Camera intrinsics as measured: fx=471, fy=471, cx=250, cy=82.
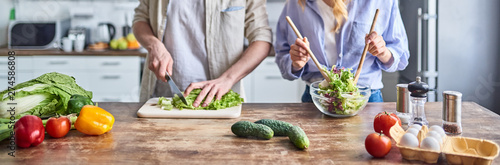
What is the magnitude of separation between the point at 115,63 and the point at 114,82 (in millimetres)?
179

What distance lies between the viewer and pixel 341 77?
5.64 ft

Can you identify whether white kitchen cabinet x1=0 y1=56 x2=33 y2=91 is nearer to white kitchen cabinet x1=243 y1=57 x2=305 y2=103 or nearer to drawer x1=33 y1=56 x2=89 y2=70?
drawer x1=33 y1=56 x2=89 y2=70

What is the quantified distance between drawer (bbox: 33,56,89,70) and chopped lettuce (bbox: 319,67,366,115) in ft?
9.85

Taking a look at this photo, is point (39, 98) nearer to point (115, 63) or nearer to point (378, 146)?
point (378, 146)

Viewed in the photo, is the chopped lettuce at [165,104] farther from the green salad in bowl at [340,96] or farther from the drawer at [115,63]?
the drawer at [115,63]

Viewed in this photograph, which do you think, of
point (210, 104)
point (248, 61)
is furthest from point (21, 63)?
point (210, 104)

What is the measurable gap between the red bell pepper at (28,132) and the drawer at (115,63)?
2.75m

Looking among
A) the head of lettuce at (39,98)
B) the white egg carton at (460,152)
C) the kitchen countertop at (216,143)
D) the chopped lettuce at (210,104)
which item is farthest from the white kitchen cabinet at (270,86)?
the white egg carton at (460,152)

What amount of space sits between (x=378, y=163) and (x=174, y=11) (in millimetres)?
1315

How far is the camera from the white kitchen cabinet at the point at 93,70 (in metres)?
4.12

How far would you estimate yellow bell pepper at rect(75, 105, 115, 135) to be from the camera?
4.92ft

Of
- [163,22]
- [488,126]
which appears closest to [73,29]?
[163,22]

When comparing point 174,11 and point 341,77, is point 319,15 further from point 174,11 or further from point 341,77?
point 174,11

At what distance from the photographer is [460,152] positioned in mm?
1262
